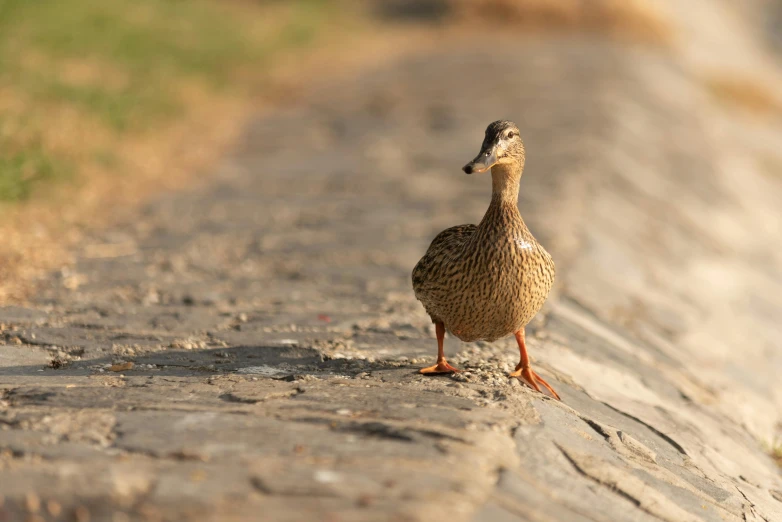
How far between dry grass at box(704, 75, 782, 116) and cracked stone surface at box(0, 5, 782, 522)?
5196mm

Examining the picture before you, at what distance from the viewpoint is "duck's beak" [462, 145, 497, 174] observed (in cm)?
355

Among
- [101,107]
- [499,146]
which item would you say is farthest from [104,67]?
[499,146]

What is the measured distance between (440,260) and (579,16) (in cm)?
1405

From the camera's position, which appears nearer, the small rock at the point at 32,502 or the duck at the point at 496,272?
the small rock at the point at 32,502

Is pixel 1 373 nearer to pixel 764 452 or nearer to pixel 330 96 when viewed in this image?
pixel 764 452

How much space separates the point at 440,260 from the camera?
3.88m

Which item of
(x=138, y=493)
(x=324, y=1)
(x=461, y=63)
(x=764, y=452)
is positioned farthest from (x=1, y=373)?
(x=324, y=1)

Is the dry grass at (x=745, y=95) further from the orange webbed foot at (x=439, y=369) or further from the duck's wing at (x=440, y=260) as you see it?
the orange webbed foot at (x=439, y=369)

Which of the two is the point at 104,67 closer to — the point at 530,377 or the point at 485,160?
the point at 485,160

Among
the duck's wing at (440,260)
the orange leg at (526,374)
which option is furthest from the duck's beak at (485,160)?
A: the orange leg at (526,374)

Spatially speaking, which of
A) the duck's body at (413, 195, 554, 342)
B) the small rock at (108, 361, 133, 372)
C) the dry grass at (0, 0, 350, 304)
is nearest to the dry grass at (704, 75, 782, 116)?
the dry grass at (0, 0, 350, 304)

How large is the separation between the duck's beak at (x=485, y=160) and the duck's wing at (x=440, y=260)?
1.05 ft

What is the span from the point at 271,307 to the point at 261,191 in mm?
3252

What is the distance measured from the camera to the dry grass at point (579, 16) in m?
16.8
